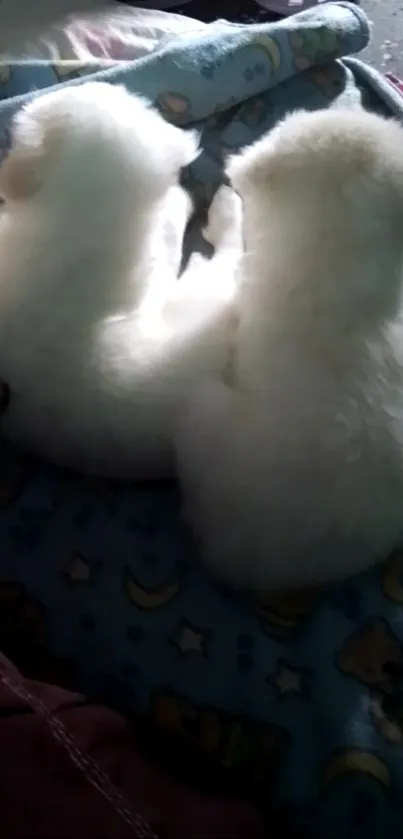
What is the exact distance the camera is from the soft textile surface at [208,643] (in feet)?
2.25

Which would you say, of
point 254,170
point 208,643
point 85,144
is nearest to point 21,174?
point 85,144

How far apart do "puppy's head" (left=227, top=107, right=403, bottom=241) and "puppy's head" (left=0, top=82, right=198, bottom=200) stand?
5.6 inches

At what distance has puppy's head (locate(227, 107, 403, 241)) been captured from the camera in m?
0.69

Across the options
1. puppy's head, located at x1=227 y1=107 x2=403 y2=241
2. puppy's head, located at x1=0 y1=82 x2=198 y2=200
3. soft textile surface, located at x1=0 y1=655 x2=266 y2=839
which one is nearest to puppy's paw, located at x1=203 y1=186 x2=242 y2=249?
puppy's head, located at x1=0 y1=82 x2=198 y2=200

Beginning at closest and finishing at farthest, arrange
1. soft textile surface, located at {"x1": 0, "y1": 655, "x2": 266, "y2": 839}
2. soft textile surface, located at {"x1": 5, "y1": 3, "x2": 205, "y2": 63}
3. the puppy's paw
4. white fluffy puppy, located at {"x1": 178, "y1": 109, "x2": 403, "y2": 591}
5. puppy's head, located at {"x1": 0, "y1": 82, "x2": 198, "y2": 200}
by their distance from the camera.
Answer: soft textile surface, located at {"x1": 0, "y1": 655, "x2": 266, "y2": 839}, white fluffy puppy, located at {"x1": 178, "y1": 109, "x2": 403, "y2": 591}, puppy's head, located at {"x1": 0, "y1": 82, "x2": 198, "y2": 200}, the puppy's paw, soft textile surface, located at {"x1": 5, "y1": 3, "x2": 205, "y2": 63}

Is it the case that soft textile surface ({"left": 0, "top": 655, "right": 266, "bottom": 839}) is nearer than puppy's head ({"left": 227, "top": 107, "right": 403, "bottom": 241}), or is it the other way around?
soft textile surface ({"left": 0, "top": 655, "right": 266, "bottom": 839})

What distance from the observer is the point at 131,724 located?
689 millimetres

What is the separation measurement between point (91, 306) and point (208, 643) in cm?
31

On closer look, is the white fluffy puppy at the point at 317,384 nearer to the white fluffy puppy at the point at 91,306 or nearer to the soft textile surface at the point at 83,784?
the white fluffy puppy at the point at 91,306

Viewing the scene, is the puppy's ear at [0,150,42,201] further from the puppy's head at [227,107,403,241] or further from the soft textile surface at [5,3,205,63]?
the soft textile surface at [5,3,205,63]

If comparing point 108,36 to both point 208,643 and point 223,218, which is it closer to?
point 223,218

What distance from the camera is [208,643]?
74 cm

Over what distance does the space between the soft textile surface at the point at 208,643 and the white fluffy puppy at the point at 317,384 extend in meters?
0.06

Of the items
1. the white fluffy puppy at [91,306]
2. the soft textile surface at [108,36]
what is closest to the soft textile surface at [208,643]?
Result: the white fluffy puppy at [91,306]
